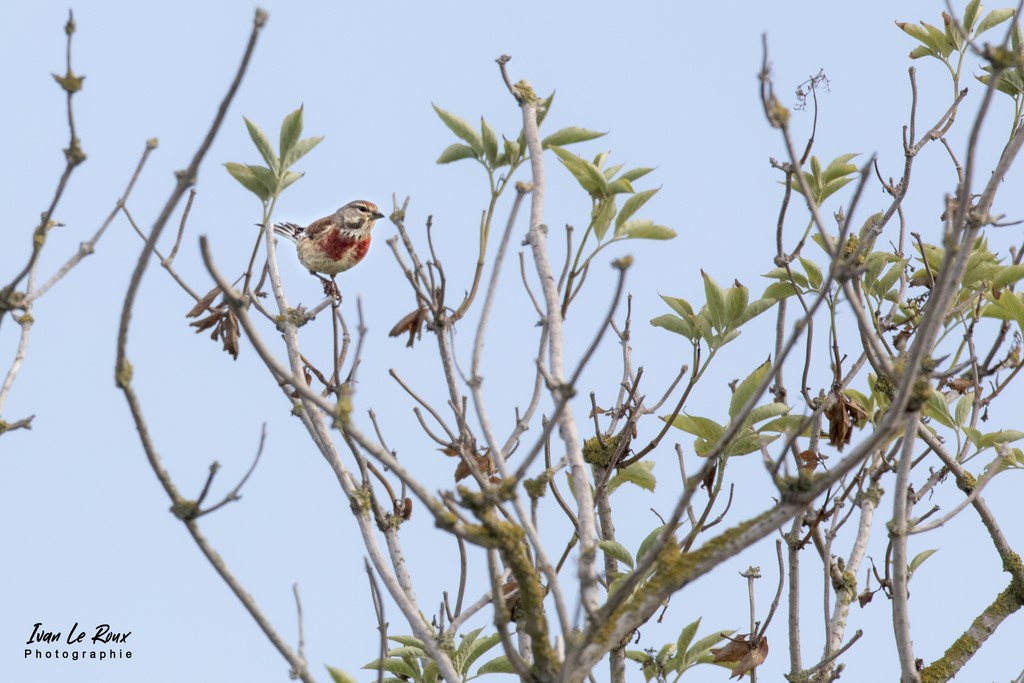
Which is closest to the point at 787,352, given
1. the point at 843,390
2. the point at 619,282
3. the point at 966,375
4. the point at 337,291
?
the point at 619,282

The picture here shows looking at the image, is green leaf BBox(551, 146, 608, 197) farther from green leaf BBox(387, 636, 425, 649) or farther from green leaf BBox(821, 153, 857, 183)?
green leaf BBox(387, 636, 425, 649)

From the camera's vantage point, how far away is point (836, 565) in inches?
185

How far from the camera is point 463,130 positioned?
13.1 feet

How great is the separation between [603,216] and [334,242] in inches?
135

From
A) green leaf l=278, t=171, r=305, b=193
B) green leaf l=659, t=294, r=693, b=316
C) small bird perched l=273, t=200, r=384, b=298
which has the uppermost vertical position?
small bird perched l=273, t=200, r=384, b=298

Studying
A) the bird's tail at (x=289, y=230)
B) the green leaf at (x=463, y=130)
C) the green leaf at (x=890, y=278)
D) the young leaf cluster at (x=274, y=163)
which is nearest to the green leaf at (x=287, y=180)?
the young leaf cluster at (x=274, y=163)

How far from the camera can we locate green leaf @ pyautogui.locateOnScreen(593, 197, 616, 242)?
3887 mm

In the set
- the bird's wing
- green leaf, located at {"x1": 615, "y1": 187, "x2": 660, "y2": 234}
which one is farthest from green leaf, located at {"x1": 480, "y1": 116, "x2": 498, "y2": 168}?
the bird's wing

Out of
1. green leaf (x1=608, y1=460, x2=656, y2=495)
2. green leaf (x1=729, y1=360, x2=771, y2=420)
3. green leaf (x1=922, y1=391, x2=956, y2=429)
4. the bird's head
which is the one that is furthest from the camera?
the bird's head

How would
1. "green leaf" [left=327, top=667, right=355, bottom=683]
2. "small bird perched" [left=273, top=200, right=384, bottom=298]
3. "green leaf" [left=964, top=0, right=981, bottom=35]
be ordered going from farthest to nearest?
"small bird perched" [left=273, top=200, right=384, bottom=298] → "green leaf" [left=964, top=0, right=981, bottom=35] → "green leaf" [left=327, top=667, right=355, bottom=683]

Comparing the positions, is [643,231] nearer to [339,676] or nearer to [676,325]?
[676,325]

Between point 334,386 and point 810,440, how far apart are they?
1927 mm

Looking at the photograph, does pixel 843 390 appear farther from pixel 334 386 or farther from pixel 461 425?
pixel 334 386

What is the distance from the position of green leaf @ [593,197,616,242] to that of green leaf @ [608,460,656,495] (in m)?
0.83
